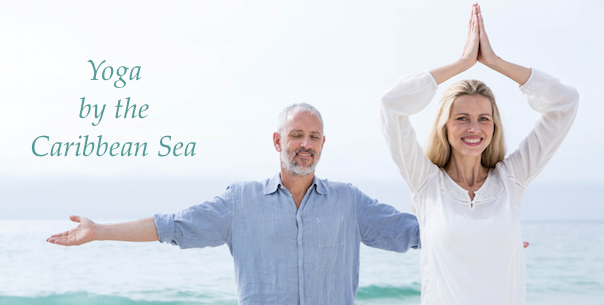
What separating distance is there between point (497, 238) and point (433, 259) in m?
0.30

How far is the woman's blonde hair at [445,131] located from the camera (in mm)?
2566

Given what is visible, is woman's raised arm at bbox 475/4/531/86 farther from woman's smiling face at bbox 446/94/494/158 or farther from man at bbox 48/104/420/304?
man at bbox 48/104/420/304

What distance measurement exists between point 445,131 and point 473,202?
39cm

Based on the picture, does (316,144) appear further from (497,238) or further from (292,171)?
(497,238)

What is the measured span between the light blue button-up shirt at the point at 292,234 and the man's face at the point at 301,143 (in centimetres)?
14

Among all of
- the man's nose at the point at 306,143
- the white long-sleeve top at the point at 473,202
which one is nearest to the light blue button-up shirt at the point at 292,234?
the man's nose at the point at 306,143

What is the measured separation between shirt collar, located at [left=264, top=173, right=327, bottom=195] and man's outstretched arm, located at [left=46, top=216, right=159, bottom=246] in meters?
0.71

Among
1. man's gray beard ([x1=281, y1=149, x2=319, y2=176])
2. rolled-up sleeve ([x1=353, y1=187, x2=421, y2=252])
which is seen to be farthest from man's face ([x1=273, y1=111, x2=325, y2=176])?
rolled-up sleeve ([x1=353, y1=187, x2=421, y2=252])

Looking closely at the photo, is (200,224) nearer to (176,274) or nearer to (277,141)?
(277,141)

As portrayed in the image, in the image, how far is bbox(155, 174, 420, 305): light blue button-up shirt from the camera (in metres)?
2.90

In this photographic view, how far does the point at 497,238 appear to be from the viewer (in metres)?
2.36

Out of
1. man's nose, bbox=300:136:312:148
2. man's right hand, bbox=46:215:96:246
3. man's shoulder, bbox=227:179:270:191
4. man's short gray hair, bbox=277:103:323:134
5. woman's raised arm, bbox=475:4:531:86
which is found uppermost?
woman's raised arm, bbox=475:4:531:86

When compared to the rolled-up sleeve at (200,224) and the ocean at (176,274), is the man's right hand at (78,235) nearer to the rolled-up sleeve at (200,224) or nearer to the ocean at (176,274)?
the rolled-up sleeve at (200,224)

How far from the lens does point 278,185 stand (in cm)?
308
